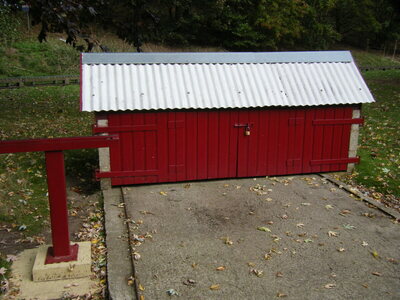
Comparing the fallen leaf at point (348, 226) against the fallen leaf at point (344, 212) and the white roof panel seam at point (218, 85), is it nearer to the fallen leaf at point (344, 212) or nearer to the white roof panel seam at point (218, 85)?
the fallen leaf at point (344, 212)

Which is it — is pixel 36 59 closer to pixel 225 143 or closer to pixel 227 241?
pixel 225 143

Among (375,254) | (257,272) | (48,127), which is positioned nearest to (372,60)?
(48,127)

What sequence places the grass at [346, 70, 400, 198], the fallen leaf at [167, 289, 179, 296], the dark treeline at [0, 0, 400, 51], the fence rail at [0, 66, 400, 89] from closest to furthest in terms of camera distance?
the fallen leaf at [167, 289, 179, 296] < the grass at [346, 70, 400, 198] < the fence rail at [0, 66, 400, 89] < the dark treeline at [0, 0, 400, 51]

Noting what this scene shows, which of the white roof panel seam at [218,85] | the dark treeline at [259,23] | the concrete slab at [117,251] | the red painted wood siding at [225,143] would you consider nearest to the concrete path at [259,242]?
the concrete slab at [117,251]

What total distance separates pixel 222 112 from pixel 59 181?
14.5 feet

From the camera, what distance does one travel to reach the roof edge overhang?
916 centimetres

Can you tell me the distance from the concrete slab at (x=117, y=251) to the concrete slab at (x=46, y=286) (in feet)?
0.99

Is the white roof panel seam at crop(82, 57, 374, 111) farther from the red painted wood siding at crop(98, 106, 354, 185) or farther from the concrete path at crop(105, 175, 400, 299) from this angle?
the concrete path at crop(105, 175, 400, 299)

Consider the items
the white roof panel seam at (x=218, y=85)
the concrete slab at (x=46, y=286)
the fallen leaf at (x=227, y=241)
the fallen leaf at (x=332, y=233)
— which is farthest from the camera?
the white roof panel seam at (x=218, y=85)

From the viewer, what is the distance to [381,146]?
12.5 m

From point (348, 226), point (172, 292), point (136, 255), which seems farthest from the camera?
point (348, 226)

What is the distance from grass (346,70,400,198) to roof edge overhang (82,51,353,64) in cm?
286

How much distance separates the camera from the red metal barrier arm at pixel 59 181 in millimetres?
5738

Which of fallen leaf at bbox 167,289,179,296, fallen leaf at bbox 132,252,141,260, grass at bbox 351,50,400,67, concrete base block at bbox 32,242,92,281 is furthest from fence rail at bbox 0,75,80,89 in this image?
grass at bbox 351,50,400,67
